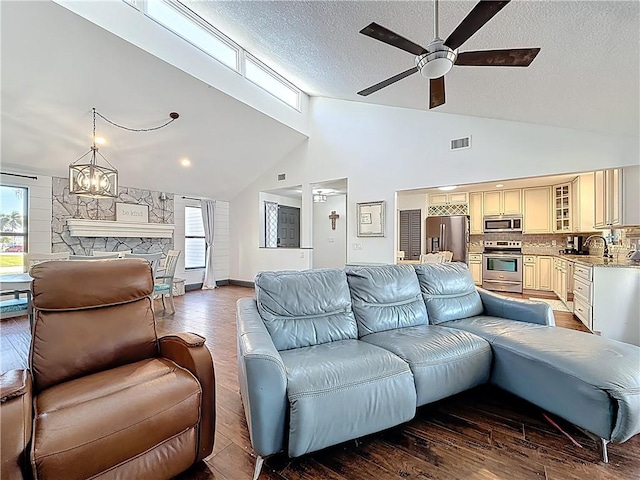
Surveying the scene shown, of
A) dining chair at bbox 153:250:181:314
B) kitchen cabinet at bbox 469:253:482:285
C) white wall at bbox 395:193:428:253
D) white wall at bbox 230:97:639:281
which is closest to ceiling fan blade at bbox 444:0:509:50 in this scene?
white wall at bbox 230:97:639:281

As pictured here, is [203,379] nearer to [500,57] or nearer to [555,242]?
[500,57]

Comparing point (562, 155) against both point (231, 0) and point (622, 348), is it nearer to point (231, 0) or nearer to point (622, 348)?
point (622, 348)

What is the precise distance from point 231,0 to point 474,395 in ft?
13.5

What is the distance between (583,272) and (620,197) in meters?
→ 0.98

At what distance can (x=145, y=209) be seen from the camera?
260 inches

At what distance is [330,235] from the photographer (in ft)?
29.7

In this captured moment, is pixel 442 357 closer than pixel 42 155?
Yes

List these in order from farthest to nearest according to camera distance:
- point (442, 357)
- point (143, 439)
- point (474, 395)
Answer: point (474, 395) → point (442, 357) → point (143, 439)

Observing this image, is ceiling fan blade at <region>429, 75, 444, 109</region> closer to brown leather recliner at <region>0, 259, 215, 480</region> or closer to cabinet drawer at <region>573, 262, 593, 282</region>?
brown leather recliner at <region>0, 259, 215, 480</region>

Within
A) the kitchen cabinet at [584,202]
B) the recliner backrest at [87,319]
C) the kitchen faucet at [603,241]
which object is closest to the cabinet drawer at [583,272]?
the kitchen faucet at [603,241]

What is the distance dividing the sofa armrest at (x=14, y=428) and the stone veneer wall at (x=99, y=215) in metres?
4.94

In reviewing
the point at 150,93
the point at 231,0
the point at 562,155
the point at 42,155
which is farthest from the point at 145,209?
the point at 562,155

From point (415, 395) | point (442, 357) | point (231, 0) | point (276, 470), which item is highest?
point (231, 0)

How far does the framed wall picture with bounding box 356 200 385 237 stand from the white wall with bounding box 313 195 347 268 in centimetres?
284
